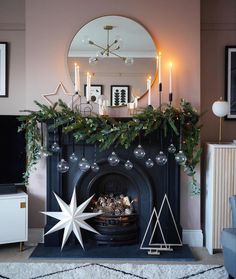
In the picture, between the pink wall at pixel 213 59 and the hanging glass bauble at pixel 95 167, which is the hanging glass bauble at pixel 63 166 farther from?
the pink wall at pixel 213 59

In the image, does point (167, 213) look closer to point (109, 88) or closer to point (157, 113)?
point (157, 113)

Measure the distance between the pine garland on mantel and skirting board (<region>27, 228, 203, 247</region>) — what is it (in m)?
0.63

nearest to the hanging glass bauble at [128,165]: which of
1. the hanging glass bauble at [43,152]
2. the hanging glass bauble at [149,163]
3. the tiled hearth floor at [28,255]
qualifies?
the hanging glass bauble at [149,163]

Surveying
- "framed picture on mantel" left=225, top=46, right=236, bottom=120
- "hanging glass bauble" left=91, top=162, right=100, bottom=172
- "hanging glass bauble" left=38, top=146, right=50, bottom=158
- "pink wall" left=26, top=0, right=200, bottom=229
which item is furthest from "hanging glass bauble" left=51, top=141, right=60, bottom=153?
"framed picture on mantel" left=225, top=46, right=236, bottom=120

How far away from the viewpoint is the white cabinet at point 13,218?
3.50 metres

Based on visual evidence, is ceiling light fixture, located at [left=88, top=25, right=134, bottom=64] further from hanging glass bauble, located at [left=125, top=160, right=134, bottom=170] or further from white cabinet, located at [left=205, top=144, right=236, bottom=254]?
white cabinet, located at [left=205, top=144, right=236, bottom=254]

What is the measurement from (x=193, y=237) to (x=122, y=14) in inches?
96.3

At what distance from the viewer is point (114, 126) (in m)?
3.40

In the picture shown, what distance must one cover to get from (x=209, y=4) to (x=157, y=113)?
1616 millimetres

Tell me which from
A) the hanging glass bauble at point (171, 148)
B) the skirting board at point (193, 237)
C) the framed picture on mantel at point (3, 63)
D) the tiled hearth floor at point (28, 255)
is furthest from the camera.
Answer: the framed picture on mantel at point (3, 63)

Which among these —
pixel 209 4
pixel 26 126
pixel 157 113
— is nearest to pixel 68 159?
pixel 26 126

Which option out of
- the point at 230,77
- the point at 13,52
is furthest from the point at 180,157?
the point at 13,52

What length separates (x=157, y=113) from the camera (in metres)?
3.38

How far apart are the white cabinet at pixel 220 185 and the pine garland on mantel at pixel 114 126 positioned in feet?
0.60
